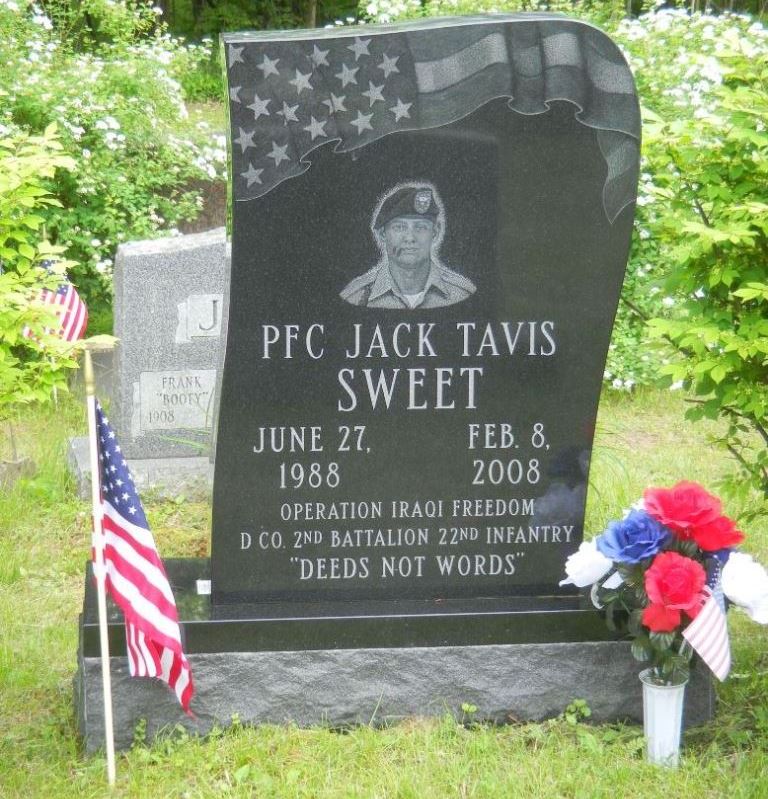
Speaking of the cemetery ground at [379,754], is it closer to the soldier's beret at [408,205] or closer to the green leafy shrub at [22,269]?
the green leafy shrub at [22,269]

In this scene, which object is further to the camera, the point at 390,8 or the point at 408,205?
the point at 390,8

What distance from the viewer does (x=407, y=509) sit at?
430cm

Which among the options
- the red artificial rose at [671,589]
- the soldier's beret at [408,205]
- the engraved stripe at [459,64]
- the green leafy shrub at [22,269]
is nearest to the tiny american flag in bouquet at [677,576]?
the red artificial rose at [671,589]

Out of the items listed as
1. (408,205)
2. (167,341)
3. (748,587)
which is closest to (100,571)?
(408,205)

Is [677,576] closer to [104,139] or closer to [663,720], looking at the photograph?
[663,720]

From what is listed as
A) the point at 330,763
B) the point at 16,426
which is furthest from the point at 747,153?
the point at 16,426

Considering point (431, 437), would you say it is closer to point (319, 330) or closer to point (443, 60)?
point (319, 330)

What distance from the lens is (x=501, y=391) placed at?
4254mm

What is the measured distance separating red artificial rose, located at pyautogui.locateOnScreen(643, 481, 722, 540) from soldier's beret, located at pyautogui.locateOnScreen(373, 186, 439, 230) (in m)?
1.22

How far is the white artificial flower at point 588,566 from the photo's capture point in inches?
157

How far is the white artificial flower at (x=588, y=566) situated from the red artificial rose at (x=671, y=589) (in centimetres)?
21

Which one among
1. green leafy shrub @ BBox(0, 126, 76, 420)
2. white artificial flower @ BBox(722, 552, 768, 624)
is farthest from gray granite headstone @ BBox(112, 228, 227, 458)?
white artificial flower @ BBox(722, 552, 768, 624)

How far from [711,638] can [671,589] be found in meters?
0.21

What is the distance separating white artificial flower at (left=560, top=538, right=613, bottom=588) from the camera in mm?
3996
